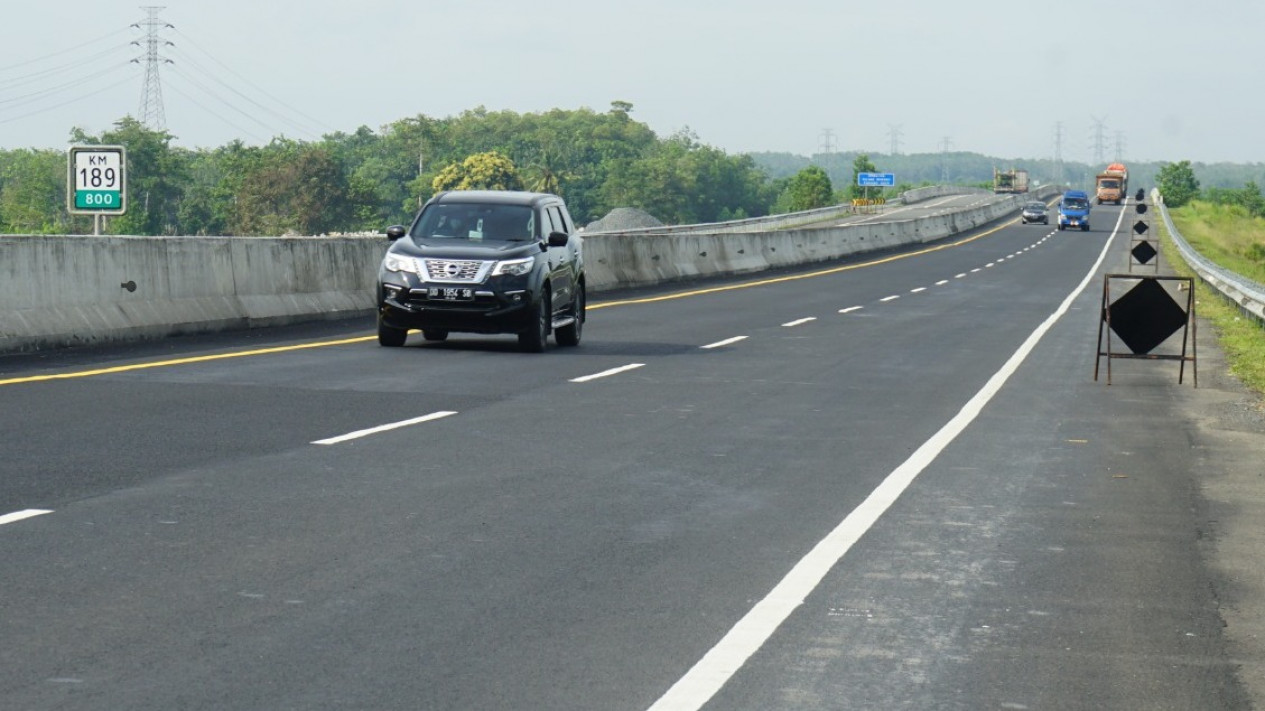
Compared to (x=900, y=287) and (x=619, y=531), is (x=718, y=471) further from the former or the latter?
(x=900, y=287)

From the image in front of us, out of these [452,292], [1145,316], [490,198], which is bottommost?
[1145,316]

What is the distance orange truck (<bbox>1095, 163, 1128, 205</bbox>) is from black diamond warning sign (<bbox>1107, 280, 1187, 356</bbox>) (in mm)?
124912

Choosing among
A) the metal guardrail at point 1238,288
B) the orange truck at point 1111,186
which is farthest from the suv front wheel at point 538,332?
the orange truck at point 1111,186

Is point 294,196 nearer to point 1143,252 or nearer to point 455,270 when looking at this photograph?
point 1143,252

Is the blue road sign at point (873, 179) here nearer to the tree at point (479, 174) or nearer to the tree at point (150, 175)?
the tree at point (479, 174)

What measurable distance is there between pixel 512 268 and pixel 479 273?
1.24 ft

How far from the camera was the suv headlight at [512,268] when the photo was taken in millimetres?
19219

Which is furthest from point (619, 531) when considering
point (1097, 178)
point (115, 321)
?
point (1097, 178)

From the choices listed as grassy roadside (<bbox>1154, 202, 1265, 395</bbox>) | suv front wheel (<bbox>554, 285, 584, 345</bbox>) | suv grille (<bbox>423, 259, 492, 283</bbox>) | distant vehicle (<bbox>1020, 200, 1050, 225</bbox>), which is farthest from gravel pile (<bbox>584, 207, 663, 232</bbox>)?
suv grille (<bbox>423, 259, 492, 283</bbox>)

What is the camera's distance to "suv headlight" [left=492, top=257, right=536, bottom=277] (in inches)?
757

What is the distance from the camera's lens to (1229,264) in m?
57.9

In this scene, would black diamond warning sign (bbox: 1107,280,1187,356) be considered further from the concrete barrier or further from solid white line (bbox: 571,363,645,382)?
the concrete barrier

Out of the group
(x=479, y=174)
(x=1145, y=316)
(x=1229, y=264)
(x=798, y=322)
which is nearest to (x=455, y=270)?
(x=1145, y=316)

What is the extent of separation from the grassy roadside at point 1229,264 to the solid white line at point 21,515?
12.5 m
